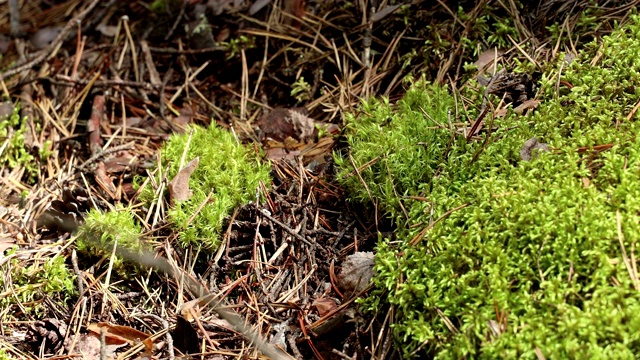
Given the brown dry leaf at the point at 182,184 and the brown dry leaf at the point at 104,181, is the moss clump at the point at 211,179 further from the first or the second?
the brown dry leaf at the point at 104,181

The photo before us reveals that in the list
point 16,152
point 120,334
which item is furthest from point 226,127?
point 120,334

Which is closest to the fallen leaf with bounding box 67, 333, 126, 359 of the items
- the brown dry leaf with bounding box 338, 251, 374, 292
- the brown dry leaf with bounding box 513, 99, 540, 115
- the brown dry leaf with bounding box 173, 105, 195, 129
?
the brown dry leaf with bounding box 338, 251, 374, 292

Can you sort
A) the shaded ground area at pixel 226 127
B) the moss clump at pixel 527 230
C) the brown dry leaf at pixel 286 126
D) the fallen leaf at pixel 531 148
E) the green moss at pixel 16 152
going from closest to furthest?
the moss clump at pixel 527 230 < the fallen leaf at pixel 531 148 < the shaded ground area at pixel 226 127 < the brown dry leaf at pixel 286 126 < the green moss at pixel 16 152

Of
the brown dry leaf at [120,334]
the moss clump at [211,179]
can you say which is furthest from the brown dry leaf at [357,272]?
the brown dry leaf at [120,334]

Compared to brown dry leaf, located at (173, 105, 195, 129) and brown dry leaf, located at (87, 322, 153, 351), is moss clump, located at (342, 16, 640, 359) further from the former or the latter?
brown dry leaf, located at (173, 105, 195, 129)

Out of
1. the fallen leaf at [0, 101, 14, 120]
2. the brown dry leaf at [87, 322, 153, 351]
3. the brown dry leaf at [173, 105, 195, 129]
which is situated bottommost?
the brown dry leaf at [87, 322, 153, 351]
